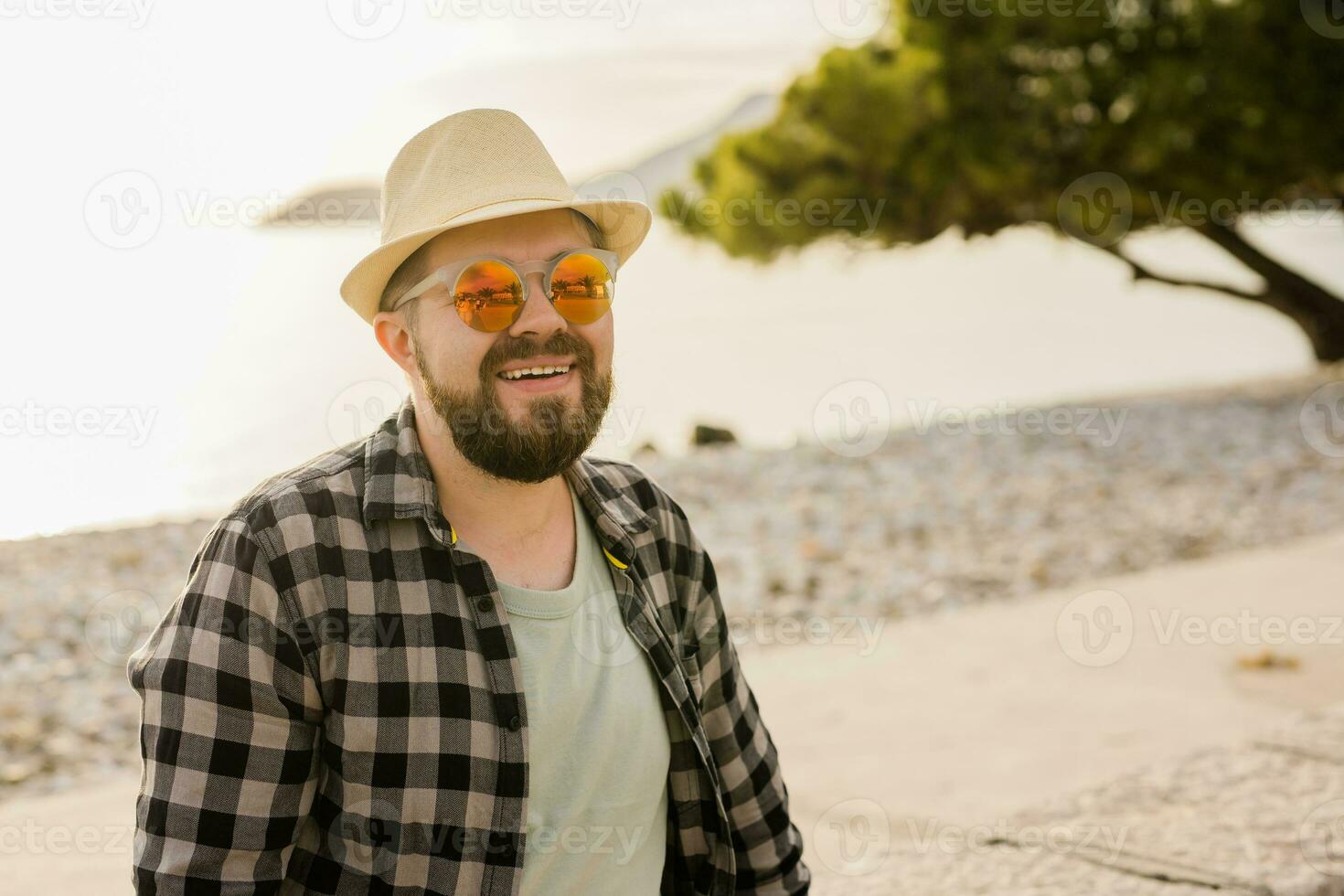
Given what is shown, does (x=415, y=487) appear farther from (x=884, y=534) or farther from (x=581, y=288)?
(x=884, y=534)

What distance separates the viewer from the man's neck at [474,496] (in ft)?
5.96

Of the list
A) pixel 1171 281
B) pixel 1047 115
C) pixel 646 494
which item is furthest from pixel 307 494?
pixel 1171 281

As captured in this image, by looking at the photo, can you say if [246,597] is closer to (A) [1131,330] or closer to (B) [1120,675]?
(B) [1120,675]

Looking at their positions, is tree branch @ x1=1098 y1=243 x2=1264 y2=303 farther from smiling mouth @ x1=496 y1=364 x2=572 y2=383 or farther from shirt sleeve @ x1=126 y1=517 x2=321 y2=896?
shirt sleeve @ x1=126 y1=517 x2=321 y2=896

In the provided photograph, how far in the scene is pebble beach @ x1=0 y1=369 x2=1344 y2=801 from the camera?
4715 mm

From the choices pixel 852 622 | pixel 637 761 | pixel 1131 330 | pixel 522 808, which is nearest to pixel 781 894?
pixel 637 761

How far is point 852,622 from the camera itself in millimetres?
5480

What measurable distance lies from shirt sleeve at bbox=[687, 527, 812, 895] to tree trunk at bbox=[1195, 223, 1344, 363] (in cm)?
1201

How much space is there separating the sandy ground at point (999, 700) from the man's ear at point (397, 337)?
5.49 ft

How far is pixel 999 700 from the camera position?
166 inches

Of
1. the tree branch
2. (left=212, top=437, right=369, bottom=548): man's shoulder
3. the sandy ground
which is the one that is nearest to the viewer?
(left=212, top=437, right=369, bottom=548): man's shoulder

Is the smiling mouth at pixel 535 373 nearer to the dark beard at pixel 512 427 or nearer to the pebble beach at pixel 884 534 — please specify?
the dark beard at pixel 512 427

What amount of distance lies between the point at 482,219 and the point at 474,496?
15.6 inches

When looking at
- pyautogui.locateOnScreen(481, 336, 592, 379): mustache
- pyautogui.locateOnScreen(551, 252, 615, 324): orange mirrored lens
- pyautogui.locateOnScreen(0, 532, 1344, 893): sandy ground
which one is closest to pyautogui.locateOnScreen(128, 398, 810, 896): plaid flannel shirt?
pyautogui.locateOnScreen(481, 336, 592, 379): mustache
